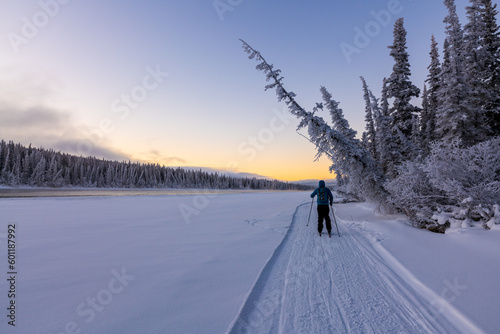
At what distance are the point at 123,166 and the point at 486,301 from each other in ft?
323

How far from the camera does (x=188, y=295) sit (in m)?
3.60

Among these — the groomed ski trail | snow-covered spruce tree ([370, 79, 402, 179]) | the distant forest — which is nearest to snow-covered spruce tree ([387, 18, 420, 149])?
snow-covered spruce tree ([370, 79, 402, 179])

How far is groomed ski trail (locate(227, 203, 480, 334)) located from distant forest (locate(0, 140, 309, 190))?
263 ft

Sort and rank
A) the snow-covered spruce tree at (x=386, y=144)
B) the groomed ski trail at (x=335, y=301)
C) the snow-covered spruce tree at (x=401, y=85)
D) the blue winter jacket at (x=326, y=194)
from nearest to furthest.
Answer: the groomed ski trail at (x=335, y=301) → the blue winter jacket at (x=326, y=194) → the snow-covered spruce tree at (x=386, y=144) → the snow-covered spruce tree at (x=401, y=85)

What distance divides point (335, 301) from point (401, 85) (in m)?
25.6

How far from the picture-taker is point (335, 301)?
3492mm

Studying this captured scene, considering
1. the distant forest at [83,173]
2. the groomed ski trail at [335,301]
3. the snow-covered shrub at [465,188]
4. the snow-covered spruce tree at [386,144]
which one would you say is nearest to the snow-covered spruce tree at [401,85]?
the snow-covered spruce tree at [386,144]

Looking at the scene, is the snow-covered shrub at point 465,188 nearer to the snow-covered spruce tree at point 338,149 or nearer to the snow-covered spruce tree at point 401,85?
the snow-covered spruce tree at point 338,149

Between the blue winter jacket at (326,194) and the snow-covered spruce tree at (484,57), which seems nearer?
the blue winter jacket at (326,194)

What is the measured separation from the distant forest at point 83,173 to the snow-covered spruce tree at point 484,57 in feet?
291

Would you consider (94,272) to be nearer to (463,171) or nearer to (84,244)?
(84,244)

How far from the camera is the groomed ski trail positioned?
2.88 meters

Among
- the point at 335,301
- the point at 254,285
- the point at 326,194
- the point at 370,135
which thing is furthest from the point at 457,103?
the point at 254,285

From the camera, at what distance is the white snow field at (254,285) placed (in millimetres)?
2891
